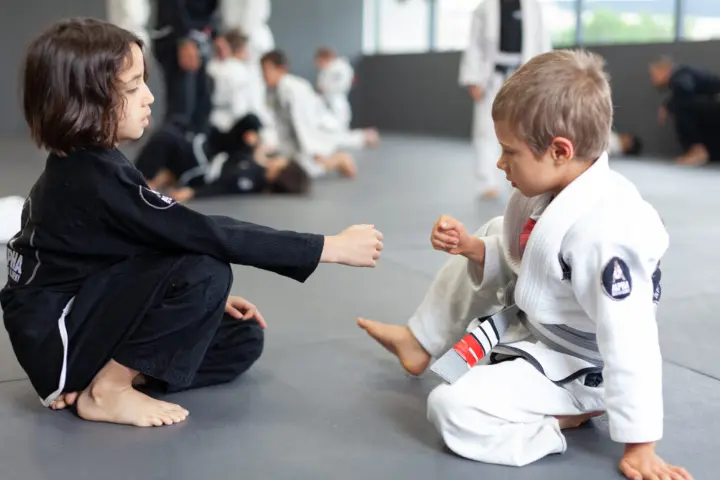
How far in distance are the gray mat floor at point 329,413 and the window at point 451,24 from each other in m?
9.10

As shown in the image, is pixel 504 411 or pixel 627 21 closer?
pixel 504 411

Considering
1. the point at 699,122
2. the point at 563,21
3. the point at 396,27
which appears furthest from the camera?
the point at 396,27

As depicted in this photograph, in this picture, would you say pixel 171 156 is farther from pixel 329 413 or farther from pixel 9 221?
pixel 329 413

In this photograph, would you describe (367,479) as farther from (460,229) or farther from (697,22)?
(697,22)

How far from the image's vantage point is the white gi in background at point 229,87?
7133 millimetres

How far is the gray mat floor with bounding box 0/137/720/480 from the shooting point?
5.03ft

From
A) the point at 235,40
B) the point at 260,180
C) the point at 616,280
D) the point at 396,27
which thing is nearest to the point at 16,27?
the point at 235,40

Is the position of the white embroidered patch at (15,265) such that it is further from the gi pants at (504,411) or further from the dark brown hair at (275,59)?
the dark brown hair at (275,59)

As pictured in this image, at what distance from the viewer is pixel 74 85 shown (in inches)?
65.0

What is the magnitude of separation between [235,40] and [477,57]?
283 centimetres

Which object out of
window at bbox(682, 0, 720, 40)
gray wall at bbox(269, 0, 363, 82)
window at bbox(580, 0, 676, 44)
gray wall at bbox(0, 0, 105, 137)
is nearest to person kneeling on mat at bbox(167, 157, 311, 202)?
window at bbox(682, 0, 720, 40)

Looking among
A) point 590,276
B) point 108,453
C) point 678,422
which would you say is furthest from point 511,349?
point 108,453

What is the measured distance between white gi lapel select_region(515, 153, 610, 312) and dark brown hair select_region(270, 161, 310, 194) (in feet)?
12.6

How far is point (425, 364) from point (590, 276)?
61cm
